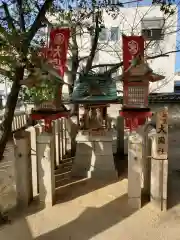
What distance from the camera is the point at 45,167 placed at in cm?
459

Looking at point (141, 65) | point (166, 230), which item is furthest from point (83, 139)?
point (166, 230)

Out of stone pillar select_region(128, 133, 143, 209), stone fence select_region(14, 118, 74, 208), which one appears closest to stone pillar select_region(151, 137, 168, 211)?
stone pillar select_region(128, 133, 143, 209)

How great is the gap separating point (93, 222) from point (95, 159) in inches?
93.7

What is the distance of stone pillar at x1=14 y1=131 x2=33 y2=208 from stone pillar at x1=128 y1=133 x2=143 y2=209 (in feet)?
6.71

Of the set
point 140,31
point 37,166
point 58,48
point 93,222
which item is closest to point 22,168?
point 37,166

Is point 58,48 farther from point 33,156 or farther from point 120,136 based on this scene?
point 120,136

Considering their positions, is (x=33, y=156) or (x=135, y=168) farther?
(x=33, y=156)

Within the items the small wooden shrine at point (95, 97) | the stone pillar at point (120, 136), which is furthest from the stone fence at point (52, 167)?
the stone pillar at point (120, 136)

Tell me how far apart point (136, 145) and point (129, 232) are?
1.52 meters

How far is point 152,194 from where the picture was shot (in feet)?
15.0

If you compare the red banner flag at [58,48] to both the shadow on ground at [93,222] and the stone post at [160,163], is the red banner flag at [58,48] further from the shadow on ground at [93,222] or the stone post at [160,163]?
the shadow on ground at [93,222]

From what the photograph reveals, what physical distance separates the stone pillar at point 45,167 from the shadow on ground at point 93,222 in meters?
0.79

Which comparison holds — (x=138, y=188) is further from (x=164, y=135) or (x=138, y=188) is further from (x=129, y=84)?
(x=129, y=84)

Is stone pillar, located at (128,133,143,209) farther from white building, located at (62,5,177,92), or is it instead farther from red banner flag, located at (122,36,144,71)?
white building, located at (62,5,177,92)
